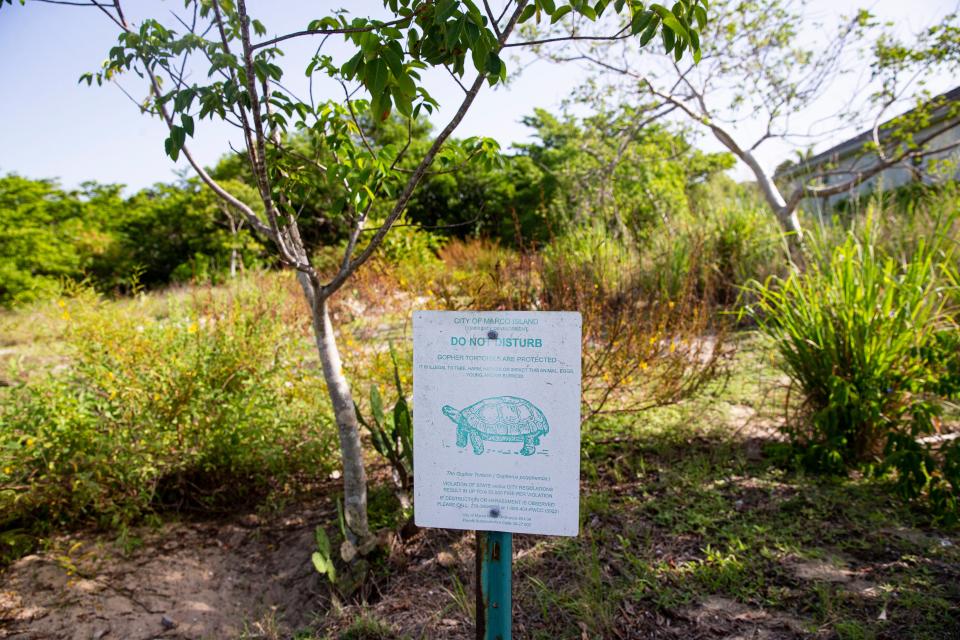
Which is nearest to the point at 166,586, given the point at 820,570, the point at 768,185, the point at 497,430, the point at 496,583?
the point at 496,583

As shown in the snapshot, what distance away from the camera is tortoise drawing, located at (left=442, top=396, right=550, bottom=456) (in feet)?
5.42

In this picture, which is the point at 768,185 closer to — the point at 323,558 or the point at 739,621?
the point at 739,621

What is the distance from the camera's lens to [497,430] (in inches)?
65.9

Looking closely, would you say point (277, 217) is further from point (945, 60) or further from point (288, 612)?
point (945, 60)

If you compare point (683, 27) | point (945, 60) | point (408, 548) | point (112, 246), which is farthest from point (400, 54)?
point (112, 246)

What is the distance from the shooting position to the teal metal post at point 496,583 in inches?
67.7

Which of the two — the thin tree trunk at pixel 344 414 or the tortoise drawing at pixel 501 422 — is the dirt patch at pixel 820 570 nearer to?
the tortoise drawing at pixel 501 422

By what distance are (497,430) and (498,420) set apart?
3 centimetres

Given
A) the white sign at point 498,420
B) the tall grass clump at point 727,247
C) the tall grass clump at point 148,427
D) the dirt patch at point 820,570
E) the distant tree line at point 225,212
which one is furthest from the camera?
the distant tree line at point 225,212

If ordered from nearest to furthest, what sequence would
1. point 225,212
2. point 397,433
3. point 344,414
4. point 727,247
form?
point 344,414, point 397,433, point 727,247, point 225,212

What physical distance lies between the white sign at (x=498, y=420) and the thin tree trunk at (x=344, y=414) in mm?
856

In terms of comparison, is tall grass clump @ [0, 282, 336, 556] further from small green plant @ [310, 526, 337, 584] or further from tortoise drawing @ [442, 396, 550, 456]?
tortoise drawing @ [442, 396, 550, 456]

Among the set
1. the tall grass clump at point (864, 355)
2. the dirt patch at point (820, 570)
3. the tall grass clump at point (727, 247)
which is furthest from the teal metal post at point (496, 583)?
the tall grass clump at point (727, 247)

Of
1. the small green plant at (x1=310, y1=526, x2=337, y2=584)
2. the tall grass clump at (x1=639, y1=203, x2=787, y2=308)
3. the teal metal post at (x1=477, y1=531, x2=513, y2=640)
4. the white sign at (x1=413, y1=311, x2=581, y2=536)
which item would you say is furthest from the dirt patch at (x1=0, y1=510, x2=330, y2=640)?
the tall grass clump at (x1=639, y1=203, x2=787, y2=308)
